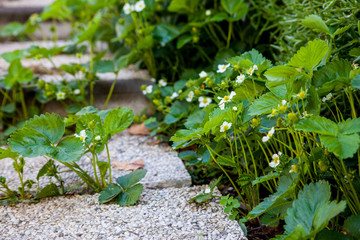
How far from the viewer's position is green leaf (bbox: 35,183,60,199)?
127 cm

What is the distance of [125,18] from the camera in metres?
2.06

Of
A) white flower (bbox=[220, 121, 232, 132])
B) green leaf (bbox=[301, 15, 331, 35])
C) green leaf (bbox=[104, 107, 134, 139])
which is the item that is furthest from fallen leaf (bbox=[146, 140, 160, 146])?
green leaf (bbox=[301, 15, 331, 35])

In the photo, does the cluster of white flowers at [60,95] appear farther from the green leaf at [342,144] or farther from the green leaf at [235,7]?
the green leaf at [342,144]

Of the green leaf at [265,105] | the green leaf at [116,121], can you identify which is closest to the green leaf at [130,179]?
the green leaf at [116,121]

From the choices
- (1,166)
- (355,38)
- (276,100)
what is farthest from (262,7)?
(1,166)

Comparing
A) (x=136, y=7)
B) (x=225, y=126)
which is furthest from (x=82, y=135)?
(x=136, y=7)

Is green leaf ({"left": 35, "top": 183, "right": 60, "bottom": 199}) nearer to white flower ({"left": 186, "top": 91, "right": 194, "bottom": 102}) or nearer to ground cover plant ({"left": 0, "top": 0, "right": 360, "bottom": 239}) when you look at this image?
ground cover plant ({"left": 0, "top": 0, "right": 360, "bottom": 239})

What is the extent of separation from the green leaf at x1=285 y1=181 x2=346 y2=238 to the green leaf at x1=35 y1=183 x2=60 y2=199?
79 cm

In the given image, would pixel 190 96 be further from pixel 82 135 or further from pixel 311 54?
pixel 311 54

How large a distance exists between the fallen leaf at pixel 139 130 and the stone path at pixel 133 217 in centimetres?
39

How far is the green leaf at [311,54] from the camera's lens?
0.95m

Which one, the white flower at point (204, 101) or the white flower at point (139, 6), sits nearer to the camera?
the white flower at point (204, 101)

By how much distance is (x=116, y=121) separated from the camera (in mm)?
1241

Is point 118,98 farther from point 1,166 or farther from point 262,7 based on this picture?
point 262,7
